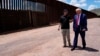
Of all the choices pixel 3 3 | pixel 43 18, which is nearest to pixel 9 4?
pixel 3 3

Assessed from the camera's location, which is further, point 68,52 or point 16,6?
point 16,6

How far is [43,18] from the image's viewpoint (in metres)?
31.3

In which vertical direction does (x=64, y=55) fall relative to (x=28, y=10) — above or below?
below

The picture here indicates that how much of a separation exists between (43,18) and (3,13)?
10.4 meters

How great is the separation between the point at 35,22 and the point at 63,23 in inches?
651

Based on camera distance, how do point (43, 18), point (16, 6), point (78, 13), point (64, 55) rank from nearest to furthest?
point (64, 55), point (78, 13), point (16, 6), point (43, 18)

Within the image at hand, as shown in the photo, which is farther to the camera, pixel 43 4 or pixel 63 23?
pixel 43 4

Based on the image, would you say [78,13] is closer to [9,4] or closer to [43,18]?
[9,4]

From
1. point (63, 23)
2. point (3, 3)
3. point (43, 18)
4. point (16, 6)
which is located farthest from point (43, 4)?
point (63, 23)

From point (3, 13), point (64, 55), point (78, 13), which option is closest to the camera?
point (64, 55)

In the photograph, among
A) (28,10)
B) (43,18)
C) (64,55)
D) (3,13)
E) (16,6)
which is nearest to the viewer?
(64,55)

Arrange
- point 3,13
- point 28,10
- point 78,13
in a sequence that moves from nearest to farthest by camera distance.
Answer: point 78,13 → point 3,13 → point 28,10

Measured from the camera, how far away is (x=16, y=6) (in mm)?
23922

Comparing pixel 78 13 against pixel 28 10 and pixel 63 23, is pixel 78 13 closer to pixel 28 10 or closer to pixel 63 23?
pixel 63 23
